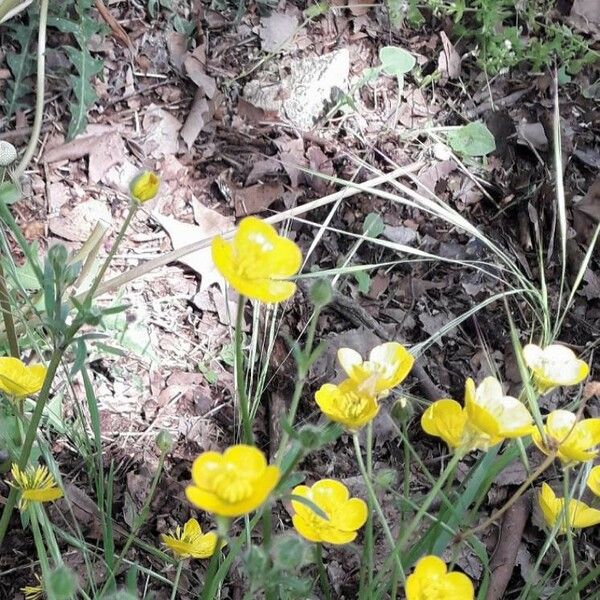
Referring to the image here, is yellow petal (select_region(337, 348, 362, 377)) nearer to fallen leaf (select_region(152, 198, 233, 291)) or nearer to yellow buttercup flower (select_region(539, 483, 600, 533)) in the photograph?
yellow buttercup flower (select_region(539, 483, 600, 533))

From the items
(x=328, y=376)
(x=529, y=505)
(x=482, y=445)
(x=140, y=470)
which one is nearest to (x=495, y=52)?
(x=328, y=376)

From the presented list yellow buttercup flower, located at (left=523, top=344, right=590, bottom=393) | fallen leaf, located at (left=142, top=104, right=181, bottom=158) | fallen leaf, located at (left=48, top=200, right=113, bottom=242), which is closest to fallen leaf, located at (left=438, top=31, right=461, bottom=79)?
fallen leaf, located at (left=142, top=104, right=181, bottom=158)

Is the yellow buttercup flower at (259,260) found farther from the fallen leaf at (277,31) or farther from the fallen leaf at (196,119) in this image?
the fallen leaf at (277,31)

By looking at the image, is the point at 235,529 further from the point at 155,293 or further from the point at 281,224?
the point at 281,224

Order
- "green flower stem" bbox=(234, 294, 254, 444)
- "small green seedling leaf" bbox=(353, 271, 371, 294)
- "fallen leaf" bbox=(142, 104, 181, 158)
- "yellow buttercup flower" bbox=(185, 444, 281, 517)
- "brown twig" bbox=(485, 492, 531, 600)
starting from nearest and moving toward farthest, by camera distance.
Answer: "yellow buttercup flower" bbox=(185, 444, 281, 517), "green flower stem" bbox=(234, 294, 254, 444), "brown twig" bbox=(485, 492, 531, 600), "small green seedling leaf" bbox=(353, 271, 371, 294), "fallen leaf" bbox=(142, 104, 181, 158)

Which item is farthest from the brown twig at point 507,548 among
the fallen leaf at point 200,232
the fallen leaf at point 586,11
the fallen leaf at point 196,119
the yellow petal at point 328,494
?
the fallen leaf at point 586,11

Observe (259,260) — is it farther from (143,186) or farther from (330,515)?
(330,515)
